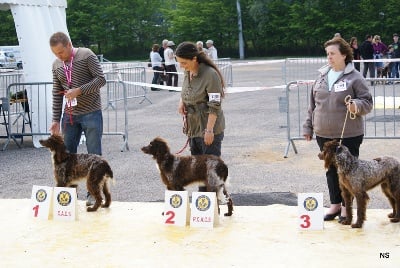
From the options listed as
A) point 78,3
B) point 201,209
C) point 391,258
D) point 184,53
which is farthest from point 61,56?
point 78,3

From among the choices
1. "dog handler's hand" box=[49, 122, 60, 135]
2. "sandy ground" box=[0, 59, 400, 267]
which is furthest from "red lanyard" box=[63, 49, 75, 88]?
"sandy ground" box=[0, 59, 400, 267]

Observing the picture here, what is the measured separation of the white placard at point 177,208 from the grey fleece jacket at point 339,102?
1.25 metres

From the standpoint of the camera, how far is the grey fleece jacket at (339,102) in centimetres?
589

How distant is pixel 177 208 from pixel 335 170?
4.41ft

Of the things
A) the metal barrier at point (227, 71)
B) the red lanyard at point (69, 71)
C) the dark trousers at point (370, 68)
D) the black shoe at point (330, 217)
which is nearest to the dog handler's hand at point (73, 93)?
the red lanyard at point (69, 71)

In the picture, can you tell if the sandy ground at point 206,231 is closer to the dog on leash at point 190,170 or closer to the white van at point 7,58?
the dog on leash at point 190,170

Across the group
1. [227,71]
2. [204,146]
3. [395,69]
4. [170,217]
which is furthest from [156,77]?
[170,217]

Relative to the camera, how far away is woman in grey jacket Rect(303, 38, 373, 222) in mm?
5887

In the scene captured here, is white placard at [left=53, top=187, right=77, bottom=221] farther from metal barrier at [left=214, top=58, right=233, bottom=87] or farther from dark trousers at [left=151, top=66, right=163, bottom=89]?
metal barrier at [left=214, top=58, right=233, bottom=87]

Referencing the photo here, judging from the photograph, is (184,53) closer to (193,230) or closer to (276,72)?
(193,230)

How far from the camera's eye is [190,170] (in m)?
6.24

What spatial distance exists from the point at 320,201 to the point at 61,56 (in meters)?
2.67

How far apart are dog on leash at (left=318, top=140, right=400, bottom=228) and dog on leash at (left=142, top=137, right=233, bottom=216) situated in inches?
34.5

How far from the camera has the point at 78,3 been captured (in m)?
59.2
